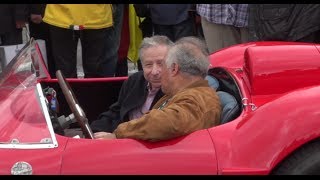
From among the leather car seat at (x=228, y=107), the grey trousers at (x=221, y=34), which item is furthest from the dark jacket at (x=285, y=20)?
the leather car seat at (x=228, y=107)

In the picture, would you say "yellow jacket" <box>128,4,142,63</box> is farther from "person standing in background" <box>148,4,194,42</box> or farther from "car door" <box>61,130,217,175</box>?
"car door" <box>61,130,217,175</box>

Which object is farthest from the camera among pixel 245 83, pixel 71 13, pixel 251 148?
pixel 71 13

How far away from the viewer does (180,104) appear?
3191 millimetres

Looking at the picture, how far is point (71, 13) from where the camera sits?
223 inches

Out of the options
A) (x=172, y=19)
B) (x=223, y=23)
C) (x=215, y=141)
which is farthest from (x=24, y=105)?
(x=172, y=19)

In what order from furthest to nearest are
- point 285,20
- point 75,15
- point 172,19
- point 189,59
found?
point 172,19 → point 75,15 → point 285,20 → point 189,59

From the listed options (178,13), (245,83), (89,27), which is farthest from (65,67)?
(245,83)

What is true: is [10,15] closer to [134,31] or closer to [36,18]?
[36,18]

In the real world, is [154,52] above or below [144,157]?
above

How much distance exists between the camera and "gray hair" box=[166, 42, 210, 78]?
3.42m

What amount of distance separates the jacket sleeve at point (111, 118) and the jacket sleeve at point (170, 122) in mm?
881

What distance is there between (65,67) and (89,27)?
0.44 meters

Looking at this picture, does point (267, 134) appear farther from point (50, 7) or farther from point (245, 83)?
point (50, 7)

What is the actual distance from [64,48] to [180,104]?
2850 millimetres
